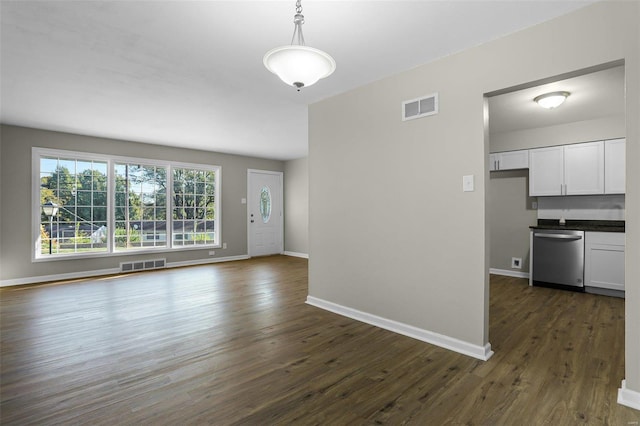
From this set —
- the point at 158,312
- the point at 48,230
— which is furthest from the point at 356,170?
the point at 48,230

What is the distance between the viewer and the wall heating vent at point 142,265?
6051 mm

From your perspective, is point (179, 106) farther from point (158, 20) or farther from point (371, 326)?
point (371, 326)

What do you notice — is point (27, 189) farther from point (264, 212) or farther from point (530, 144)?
point (530, 144)

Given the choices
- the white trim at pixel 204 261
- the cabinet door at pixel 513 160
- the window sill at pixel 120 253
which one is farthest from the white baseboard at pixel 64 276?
the cabinet door at pixel 513 160

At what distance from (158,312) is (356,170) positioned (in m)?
2.82

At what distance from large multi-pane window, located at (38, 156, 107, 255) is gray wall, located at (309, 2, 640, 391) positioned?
14.6 ft

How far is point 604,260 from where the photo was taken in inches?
173

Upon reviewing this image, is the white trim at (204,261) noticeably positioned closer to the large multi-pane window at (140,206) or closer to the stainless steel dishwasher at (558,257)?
the large multi-pane window at (140,206)

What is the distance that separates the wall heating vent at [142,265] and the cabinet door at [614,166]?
776 cm

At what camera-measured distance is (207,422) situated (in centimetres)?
179

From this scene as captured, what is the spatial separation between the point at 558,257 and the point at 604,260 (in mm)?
509

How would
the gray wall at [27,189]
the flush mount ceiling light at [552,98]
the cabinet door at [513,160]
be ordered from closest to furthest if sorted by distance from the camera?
the flush mount ceiling light at [552,98], the gray wall at [27,189], the cabinet door at [513,160]

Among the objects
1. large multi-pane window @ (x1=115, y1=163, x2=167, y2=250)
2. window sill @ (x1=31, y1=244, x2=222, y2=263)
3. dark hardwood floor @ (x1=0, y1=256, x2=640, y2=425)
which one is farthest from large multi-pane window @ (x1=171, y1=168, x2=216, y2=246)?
dark hardwood floor @ (x1=0, y1=256, x2=640, y2=425)

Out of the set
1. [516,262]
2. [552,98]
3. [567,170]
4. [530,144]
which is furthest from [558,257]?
[552,98]
